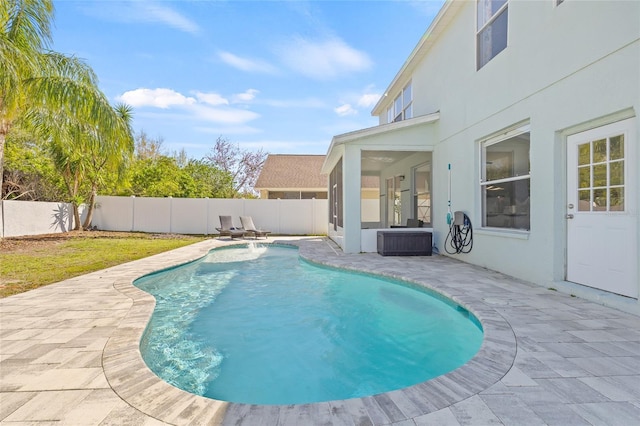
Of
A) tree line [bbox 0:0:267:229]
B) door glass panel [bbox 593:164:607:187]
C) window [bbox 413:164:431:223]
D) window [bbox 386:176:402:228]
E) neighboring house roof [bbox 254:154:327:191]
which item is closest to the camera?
door glass panel [bbox 593:164:607:187]

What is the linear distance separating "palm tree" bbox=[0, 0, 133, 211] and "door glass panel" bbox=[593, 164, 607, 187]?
406 inches

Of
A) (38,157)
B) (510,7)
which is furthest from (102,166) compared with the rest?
(510,7)

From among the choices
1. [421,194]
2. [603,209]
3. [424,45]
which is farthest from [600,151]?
[421,194]

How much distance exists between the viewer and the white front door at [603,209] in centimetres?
399

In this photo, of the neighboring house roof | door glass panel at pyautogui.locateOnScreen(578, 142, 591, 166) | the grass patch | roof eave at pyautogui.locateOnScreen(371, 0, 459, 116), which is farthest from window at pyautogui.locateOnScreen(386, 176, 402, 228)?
the grass patch

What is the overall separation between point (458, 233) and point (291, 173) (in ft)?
55.4

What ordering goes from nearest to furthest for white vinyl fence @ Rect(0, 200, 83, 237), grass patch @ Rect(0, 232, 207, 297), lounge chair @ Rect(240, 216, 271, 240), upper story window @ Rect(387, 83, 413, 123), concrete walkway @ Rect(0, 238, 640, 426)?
concrete walkway @ Rect(0, 238, 640, 426) → grass patch @ Rect(0, 232, 207, 297) → upper story window @ Rect(387, 83, 413, 123) → white vinyl fence @ Rect(0, 200, 83, 237) → lounge chair @ Rect(240, 216, 271, 240)

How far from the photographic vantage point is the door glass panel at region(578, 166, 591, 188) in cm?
464

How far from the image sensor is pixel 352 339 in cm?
413

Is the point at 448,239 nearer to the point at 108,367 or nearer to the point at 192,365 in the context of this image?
the point at 192,365

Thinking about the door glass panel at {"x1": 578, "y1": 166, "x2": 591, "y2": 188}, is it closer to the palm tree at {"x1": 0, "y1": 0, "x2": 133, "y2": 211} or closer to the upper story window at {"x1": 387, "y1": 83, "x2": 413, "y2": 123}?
the upper story window at {"x1": 387, "y1": 83, "x2": 413, "y2": 123}

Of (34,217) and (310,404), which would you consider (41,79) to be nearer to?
(34,217)

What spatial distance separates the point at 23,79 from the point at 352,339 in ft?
30.2

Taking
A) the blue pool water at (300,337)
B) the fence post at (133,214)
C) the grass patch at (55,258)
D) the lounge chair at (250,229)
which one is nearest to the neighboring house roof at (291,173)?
the lounge chair at (250,229)
